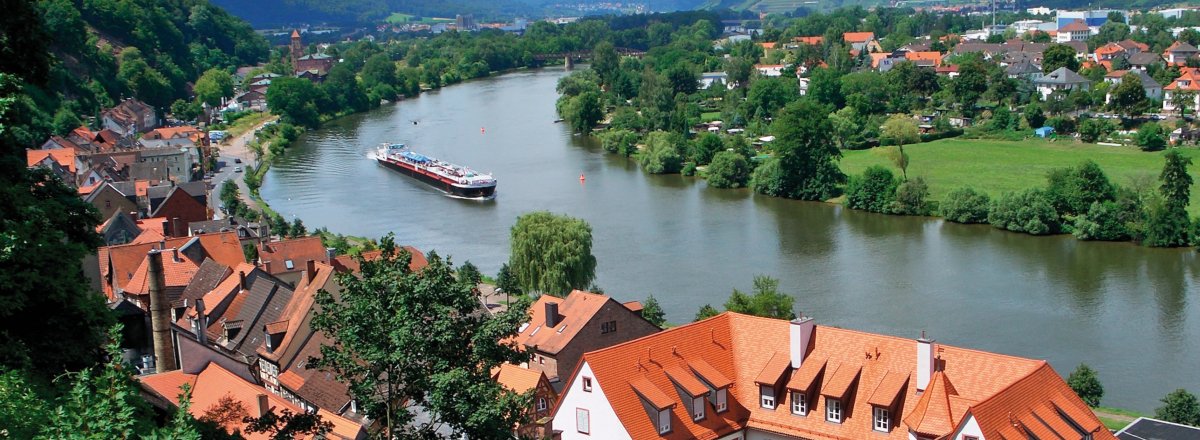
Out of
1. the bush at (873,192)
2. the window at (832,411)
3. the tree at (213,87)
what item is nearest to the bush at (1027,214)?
the bush at (873,192)

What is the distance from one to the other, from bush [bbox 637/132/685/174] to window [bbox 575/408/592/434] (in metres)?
31.0

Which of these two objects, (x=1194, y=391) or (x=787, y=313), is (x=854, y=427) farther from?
(x=1194, y=391)

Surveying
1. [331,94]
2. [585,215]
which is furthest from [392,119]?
[585,215]

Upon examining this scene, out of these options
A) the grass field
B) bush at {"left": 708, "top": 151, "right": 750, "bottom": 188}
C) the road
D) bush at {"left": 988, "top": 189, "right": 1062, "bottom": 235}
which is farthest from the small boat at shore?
bush at {"left": 988, "top": 189, "right": 1062, "bottom": 235}

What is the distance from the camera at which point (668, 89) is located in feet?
182

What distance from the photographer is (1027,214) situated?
3170 centimetres

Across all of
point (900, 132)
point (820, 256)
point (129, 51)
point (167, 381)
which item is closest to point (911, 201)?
point (820, 256)

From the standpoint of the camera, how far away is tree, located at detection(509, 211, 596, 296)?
23.6m

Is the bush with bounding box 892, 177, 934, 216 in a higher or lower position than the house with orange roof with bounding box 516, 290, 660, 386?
lower

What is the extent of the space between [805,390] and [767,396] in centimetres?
58

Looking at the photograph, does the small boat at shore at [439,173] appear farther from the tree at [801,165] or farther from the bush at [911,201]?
the bush at [911,201]

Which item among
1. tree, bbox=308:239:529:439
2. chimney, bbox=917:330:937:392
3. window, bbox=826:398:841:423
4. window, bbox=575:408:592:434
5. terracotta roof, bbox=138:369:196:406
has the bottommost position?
window, bbox=575:408:592:434

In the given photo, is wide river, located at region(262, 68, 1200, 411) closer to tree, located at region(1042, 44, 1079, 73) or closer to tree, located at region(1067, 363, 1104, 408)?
tree, located at region(1067, 363, 1104, 408)

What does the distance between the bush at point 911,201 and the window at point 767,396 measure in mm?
22897
